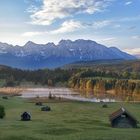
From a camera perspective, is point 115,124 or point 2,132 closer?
point 2,132

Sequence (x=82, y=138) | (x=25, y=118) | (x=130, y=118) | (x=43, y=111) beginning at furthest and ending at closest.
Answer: (x=43, y=111) → (x=25, y=118) → (x=130, y=118) → (x=82, y=138)

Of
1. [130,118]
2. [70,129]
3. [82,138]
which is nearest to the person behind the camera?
[82,138]

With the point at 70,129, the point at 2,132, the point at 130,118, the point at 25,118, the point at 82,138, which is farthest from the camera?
the point at 25,118

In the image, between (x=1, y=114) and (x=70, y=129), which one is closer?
(x=70, y=129)

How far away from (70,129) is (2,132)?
1026 cm

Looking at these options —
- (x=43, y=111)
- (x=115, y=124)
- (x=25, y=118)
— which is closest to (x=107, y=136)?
(x=115, y=124)

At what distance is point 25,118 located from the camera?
73.3m

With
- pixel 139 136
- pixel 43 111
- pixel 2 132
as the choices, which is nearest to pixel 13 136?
pixel 2 132

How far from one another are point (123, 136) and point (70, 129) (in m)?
9.99

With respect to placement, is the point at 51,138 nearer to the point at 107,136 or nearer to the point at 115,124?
the point at 107,136

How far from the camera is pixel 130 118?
6719 cm

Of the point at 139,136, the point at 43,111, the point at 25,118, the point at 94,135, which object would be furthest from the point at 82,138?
the point at 43,111

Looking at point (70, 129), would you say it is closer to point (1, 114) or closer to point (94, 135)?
point (94, 135)

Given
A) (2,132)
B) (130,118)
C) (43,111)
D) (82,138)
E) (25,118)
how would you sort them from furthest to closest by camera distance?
1. (43,111)
2. (25,118)
3. (130,118)
4. (2,132)
5. (82,138)
